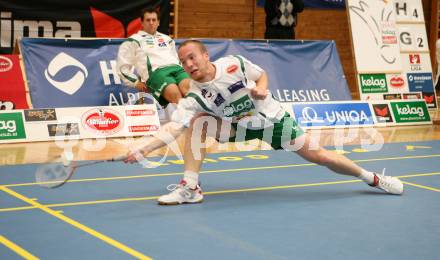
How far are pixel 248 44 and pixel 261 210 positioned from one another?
6.56 m

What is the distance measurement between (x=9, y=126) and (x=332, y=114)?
4.87 meters

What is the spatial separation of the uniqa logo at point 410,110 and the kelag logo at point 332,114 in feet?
2.19

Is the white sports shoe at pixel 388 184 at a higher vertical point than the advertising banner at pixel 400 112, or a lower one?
lower

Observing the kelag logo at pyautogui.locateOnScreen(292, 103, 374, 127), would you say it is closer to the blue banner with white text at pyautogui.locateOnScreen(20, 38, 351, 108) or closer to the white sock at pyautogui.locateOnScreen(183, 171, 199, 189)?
the blue banner with white text at pyautogui.locateOnScreen(20, 38, 351, 108)

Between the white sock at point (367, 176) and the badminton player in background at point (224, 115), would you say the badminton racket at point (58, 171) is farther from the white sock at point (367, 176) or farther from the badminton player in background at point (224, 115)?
the white sock at point (367, 176)

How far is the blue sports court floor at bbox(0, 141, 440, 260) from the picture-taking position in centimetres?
428

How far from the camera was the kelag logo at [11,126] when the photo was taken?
29.5 feet

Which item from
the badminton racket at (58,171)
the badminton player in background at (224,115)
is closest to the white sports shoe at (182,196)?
the badminton player in background at (224,115)

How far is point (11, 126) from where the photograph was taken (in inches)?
357

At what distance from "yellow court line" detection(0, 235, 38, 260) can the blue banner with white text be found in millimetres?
5585

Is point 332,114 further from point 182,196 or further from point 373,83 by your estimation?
point 182,196

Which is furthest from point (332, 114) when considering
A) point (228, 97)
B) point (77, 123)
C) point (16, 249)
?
point (16, 249)

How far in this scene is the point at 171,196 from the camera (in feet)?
18.3

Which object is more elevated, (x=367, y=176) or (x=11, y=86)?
(x=11, y=86)
